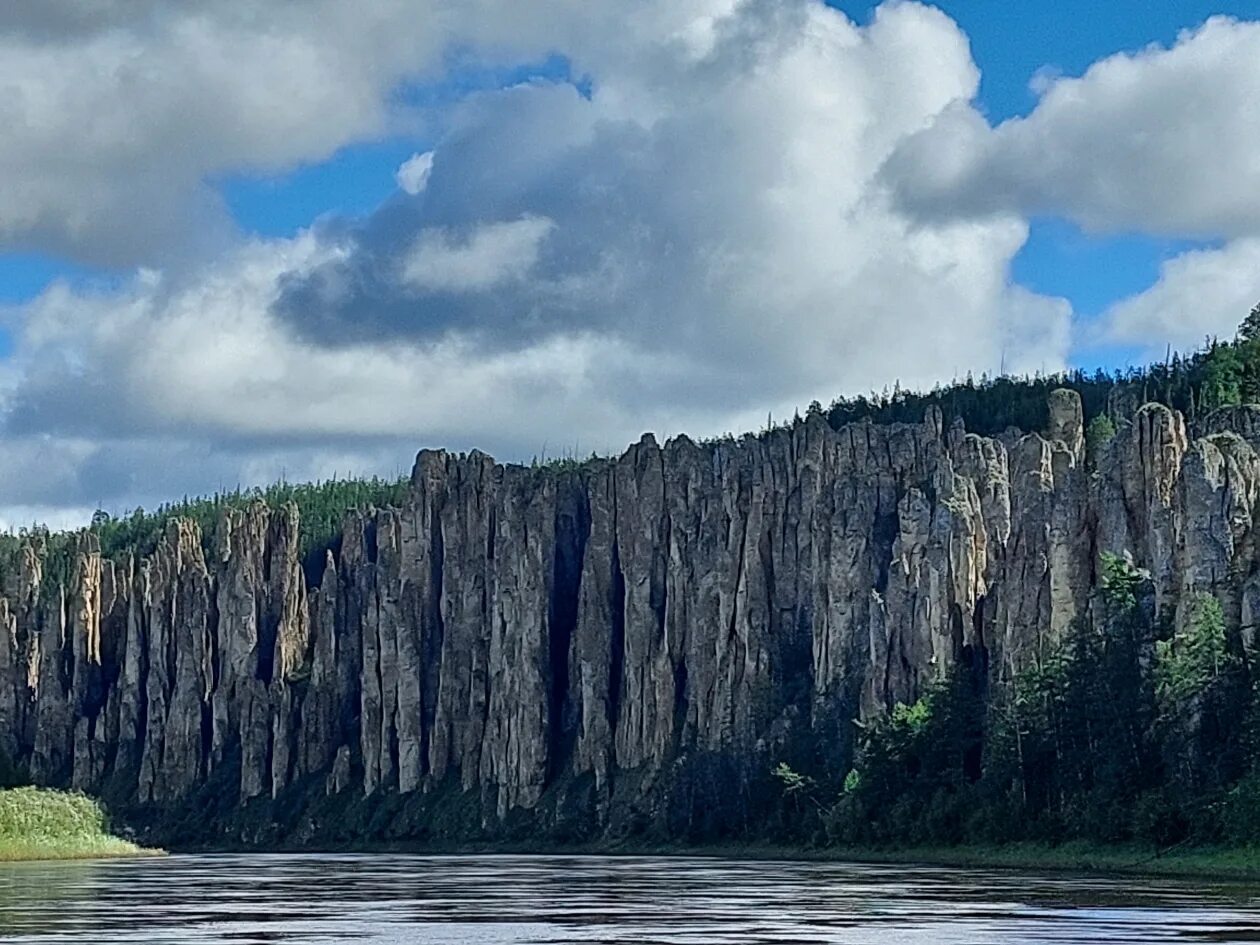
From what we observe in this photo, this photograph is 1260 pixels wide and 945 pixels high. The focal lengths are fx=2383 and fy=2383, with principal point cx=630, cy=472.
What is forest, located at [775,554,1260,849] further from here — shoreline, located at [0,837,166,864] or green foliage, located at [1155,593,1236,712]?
shoreline, located at [0,837,166,864]

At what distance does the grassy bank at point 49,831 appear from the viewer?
149 meters

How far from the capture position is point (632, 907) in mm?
75375

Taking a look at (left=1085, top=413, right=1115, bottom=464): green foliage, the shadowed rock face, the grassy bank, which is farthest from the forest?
the grassy bank

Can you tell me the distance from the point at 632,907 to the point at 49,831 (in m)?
88.8

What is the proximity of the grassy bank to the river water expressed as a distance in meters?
33.3

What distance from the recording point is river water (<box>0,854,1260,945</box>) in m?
60.8

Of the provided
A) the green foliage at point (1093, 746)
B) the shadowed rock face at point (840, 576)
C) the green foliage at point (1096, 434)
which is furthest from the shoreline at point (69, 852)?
the green foliage at point (1096, 434)

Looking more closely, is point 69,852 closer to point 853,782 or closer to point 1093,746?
point 853,782

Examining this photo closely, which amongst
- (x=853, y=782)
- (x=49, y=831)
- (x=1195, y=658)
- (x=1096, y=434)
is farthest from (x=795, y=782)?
(x=49, y=831)

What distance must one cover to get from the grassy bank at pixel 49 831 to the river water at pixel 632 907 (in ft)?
109

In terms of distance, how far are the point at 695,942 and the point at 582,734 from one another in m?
133

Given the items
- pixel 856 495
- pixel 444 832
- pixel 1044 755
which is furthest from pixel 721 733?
pixel 1044 755

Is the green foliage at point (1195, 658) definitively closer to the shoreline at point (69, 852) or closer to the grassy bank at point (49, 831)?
the shoreline at point (69, 852)

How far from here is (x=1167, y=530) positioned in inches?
4759
